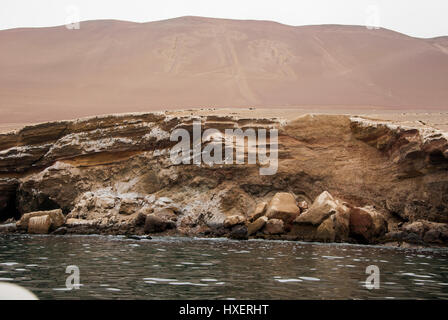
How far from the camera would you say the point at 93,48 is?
9544cm

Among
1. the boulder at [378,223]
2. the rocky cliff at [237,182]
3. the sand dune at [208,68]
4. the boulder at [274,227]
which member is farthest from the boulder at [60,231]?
the sand dune at [208,68]

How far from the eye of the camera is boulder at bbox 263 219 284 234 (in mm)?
23172

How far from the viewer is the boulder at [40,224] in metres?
25.7

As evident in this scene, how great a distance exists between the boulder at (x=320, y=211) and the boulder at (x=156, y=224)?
5840 mm

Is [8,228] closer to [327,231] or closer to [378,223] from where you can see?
[327,231]

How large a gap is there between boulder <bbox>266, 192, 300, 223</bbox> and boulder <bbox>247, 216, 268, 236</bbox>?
0.44 meters

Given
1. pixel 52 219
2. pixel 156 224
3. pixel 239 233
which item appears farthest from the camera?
pixel 52 219

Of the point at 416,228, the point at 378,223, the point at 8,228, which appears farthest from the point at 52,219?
the point at 416,228

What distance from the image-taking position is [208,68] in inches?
3391

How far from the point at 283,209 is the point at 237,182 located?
3880mm

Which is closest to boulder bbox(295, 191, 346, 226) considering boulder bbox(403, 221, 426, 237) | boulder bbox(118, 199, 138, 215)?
boulder bbox(403, 221, 426, 237)

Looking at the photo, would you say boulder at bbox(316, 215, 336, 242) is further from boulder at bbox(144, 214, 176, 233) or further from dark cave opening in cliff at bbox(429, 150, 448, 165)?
boulder at bbox(144, 214, 176, 233)
